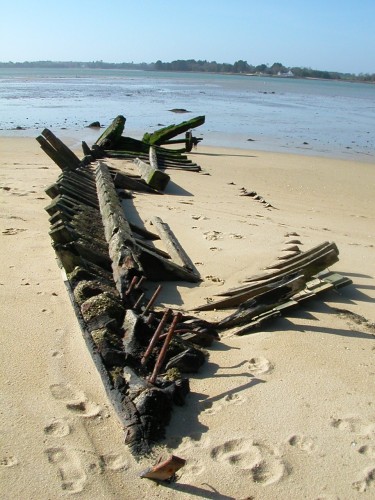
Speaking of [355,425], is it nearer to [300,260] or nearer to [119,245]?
[300,260]

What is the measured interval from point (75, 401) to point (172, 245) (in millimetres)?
3333

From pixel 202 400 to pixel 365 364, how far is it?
4.11ft

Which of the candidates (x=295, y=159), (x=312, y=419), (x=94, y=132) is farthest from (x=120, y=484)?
(x=94, y=132)

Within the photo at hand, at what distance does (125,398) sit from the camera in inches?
131

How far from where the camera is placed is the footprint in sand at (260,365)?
3.95m

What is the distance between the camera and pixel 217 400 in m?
3.58

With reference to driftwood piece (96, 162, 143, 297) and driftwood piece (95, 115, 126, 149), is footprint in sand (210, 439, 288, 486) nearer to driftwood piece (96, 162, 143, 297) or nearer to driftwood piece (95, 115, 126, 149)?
driftwood piece (96, 162, 143, 297)

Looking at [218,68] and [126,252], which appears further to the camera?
[218,68]

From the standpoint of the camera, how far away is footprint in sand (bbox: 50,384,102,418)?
3.46 m

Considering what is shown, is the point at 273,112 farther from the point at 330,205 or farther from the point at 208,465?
the point at 208,465

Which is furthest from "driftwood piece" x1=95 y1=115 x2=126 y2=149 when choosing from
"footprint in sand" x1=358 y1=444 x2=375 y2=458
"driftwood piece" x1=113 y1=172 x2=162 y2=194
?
"footprint in sand" x1=358 y1=444 x2=375 y2=458

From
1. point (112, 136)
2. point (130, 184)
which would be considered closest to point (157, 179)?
point (130, 184)

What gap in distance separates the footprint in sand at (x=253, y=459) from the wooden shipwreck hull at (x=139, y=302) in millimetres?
356

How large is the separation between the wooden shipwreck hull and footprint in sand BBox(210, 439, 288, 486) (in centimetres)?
36
